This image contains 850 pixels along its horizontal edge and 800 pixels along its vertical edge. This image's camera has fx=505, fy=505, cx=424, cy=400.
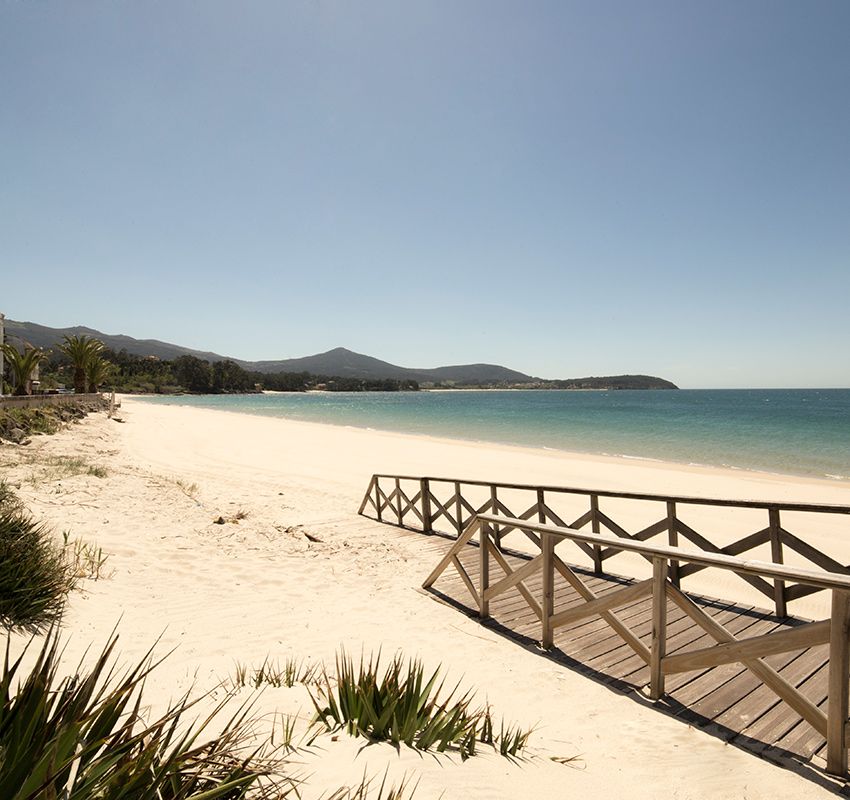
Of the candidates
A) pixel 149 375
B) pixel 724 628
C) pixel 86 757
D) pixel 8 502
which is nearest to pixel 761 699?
pixel 724 628

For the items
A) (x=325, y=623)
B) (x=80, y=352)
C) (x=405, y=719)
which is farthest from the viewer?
(x=80, y=352)

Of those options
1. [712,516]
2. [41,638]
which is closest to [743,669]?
[41,638]

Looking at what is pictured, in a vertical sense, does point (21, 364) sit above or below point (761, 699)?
above

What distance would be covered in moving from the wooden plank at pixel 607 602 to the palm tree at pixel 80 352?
41383 millimetres

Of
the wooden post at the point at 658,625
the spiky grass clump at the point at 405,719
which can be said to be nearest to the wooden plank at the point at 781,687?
the wooden post at the point at 658,625

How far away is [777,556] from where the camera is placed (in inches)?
214

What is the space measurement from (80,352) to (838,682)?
4440 cm

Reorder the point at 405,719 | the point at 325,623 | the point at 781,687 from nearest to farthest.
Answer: the point at 405,719
the point at 781,687
the point at 325,623

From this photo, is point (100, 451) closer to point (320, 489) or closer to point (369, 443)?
point (320, 489)

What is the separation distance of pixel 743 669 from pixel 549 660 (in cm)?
158

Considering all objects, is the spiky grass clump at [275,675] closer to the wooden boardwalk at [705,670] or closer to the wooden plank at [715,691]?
the wooden boardwalk at [705,670]

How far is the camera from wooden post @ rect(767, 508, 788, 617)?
17.2 feet

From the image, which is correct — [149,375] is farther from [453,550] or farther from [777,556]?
[777,556]

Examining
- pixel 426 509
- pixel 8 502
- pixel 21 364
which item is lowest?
pixel 426 509
